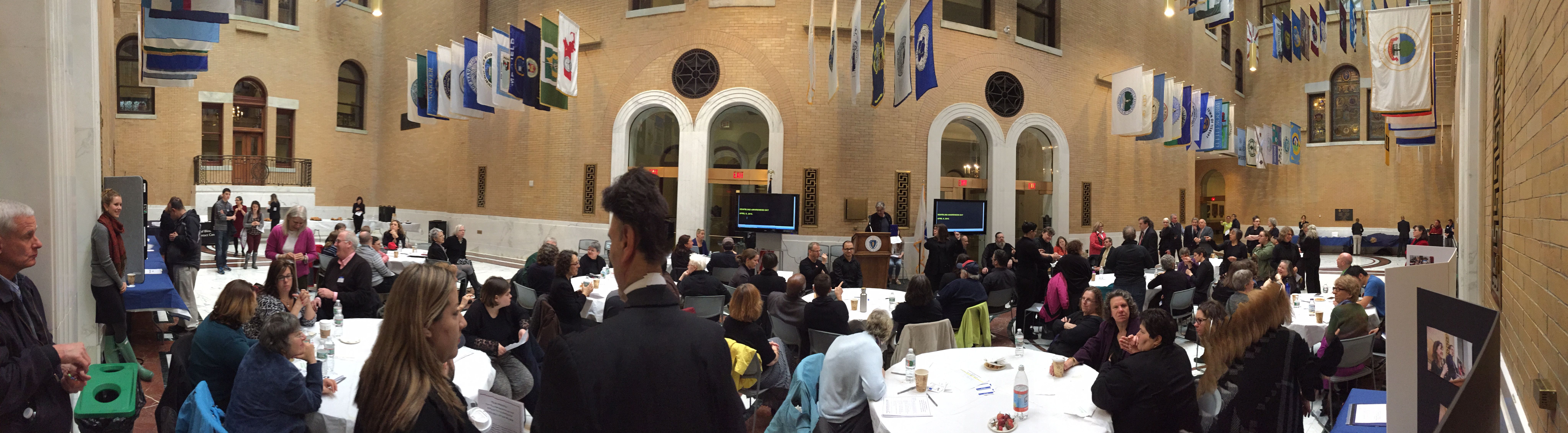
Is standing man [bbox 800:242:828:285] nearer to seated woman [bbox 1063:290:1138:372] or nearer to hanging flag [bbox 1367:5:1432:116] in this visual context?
seated woman [bbox 1063:290:1138:372]

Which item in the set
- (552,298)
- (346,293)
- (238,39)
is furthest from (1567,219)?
(238,39)

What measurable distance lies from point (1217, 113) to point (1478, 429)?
18.7 meters

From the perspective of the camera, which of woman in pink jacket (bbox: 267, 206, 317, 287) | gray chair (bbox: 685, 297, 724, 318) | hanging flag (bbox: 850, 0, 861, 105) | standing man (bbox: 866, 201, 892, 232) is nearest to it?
gray chair (bbox: 685, 297, 724, 318)

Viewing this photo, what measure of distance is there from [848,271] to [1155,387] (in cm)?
615

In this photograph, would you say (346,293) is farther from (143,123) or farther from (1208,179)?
Result: (1208,179)

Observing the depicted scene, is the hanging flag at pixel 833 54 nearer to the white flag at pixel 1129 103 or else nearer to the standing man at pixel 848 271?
the standing man at pixel 848 271

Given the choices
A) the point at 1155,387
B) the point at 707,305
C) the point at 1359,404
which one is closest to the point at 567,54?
the point at 707,305

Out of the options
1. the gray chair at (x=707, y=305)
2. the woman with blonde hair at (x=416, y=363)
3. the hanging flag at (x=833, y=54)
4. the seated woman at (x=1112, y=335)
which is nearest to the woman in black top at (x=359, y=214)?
the hanging flag at (x=833, y=54)

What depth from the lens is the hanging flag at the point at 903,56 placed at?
11.9 m

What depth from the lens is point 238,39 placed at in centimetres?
2148

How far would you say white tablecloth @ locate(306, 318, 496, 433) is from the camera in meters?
3.76

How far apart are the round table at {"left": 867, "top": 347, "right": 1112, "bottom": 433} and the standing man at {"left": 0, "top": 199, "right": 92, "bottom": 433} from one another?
10.9 feet

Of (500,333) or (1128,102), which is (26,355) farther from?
(1128,102)

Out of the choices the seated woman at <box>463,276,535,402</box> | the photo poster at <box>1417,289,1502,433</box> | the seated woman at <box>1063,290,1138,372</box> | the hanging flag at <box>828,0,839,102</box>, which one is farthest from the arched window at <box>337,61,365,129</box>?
the photo poster at <box>1417,289,1502,433</box>
